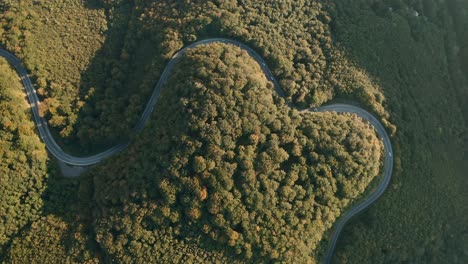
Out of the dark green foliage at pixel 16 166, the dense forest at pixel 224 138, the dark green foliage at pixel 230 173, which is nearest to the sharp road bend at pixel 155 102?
the dense forest at pixel 224 138

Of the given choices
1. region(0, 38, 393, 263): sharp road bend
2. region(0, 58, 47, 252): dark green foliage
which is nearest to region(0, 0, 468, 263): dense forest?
region(0, 58, 47, 252): dark green foliage

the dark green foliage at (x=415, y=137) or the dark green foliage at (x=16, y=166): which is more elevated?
the dark green foliage at (x=415, y=137)

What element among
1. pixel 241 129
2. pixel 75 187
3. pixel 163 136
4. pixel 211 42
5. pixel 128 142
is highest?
pixel 211 42

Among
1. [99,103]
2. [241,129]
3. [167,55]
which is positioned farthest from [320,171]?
[99,103]

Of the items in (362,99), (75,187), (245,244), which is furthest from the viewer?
(362,99)

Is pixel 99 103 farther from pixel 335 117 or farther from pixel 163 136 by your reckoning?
pixel 335 117

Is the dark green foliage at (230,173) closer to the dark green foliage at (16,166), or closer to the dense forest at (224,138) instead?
the dense forest at (224,138)

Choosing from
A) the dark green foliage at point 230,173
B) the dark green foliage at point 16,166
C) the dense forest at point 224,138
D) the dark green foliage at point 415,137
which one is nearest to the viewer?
the dark green foliage at point 230,173
